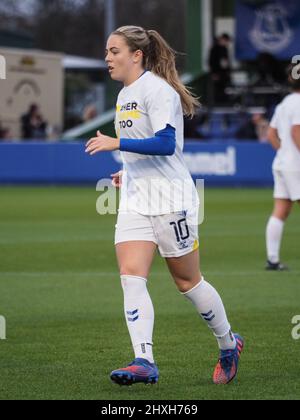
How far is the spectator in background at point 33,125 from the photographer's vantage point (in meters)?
34.6

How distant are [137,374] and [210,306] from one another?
72 centimetres

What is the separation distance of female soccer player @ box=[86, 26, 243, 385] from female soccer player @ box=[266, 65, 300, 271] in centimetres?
570

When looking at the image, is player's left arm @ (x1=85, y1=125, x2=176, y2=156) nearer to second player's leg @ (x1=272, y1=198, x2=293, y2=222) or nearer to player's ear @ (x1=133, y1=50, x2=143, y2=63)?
player's ear @ (x1=133, y1=50, x2=143, y2=63)

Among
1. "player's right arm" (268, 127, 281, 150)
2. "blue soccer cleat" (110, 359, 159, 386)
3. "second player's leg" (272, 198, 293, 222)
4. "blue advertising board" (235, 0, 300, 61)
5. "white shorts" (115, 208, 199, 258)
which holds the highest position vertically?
"blue advertising board" (235, 0, 300, 61)

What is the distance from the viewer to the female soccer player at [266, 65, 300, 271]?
13117 mm

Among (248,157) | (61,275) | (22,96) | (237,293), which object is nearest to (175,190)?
(237,293)

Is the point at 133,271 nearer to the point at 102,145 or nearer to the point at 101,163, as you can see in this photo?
the point at 102,145

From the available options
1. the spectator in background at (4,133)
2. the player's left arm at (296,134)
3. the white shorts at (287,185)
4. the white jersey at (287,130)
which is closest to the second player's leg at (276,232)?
the white shorts at (287,185)

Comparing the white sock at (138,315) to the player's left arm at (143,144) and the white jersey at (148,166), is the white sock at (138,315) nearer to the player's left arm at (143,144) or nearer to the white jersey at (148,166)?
the white jersey at (148,166)

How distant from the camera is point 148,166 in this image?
7418 mm

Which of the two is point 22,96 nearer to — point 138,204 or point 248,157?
point 248,157

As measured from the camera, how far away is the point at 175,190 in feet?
24.3

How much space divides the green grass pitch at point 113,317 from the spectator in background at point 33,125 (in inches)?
593

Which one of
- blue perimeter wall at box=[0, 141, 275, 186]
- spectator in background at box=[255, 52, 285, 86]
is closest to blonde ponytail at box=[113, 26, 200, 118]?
blue perimeter wall at box=[0, 141, 275, 186]
